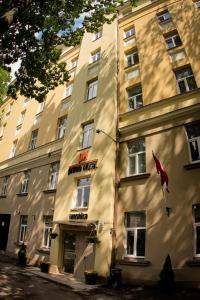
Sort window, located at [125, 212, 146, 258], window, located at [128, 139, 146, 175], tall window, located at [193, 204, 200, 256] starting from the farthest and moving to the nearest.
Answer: window, located at [128, 139, 146, 175]
window, located at [125, 212, 146, 258]
tall window, located at [193, 204, 200, 256]

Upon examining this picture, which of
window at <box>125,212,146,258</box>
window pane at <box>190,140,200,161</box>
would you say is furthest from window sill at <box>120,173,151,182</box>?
window pane at <box>190,140,200,161</box>

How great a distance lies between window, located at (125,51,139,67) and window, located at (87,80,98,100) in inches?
99.1

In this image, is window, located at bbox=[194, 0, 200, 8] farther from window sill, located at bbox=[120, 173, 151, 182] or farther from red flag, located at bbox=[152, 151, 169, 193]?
window sill, located at bbox=[120, 173, 151, 182]

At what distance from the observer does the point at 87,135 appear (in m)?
18.6

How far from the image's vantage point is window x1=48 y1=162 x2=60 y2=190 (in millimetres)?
20641

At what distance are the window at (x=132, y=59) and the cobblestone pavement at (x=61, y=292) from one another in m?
13.2

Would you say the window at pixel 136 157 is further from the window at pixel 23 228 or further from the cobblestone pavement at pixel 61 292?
the window at pixel 23 228

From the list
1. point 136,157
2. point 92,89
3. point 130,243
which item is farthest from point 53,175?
point 130,243

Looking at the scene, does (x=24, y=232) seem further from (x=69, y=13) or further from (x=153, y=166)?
(x=69, y=13)

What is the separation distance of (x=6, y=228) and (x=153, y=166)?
15.0 m

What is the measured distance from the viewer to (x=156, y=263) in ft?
42.4

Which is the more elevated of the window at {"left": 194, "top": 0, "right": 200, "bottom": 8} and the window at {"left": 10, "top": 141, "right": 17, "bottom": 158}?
the window at {"left": 194, "top": 0, "right": 200, "bottom": 8}

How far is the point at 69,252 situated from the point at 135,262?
4.91 m

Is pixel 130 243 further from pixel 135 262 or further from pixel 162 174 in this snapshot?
pixel 162 174
